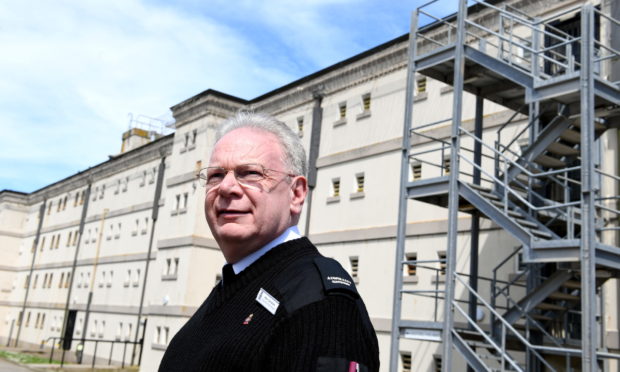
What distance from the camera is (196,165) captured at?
30.5m

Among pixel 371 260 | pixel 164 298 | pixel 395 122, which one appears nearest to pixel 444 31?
pixel 395 122

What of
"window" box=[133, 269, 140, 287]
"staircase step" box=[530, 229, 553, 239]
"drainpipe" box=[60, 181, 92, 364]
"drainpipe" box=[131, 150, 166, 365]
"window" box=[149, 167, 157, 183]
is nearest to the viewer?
"staircase step" box=[530, 229, 553, 239]

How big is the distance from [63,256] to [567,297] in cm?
4473

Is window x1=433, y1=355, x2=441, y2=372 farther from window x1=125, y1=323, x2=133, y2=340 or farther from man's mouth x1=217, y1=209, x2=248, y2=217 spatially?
window x1=125, y1=323, x2=133, y2=340

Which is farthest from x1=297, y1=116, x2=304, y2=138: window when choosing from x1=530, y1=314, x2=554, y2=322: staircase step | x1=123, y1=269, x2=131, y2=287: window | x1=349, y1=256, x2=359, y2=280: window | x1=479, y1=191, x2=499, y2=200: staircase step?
x1=123, y1=269, x2=131, y2=287: window

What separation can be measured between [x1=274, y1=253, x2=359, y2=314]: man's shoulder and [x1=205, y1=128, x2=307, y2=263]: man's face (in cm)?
27

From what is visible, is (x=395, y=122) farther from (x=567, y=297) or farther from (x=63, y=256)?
(x=63, y=256)

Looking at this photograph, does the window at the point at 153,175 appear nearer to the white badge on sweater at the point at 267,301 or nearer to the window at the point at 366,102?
the window at the point at 366,102

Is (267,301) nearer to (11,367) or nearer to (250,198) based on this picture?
(250,198)

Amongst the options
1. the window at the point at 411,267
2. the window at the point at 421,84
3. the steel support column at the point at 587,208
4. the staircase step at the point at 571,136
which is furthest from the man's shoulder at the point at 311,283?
the window at the point at 421,84

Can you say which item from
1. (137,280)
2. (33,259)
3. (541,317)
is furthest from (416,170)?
(33,259)

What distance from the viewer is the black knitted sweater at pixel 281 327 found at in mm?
2139

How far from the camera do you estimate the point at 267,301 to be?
2344mm

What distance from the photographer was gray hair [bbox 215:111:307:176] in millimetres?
2846
